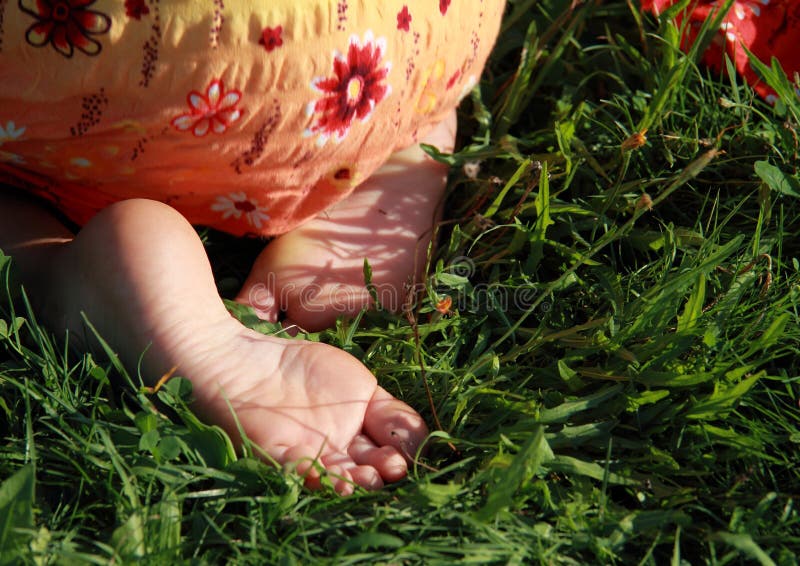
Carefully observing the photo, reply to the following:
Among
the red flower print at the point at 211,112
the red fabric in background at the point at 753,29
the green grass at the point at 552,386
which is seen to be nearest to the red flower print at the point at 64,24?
the red flower print at the point at 211,112

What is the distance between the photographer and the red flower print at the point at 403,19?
117 cm

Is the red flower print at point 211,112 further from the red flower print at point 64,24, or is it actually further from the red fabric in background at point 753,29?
the red fabric in background at point 753,29

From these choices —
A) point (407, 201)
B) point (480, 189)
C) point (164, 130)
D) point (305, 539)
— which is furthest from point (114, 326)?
point (480, 189)

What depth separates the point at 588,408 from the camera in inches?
46.6

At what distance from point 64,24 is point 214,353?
1.46ft

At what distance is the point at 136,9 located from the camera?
1001 mm

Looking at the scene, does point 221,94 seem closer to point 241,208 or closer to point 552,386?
point 241,208

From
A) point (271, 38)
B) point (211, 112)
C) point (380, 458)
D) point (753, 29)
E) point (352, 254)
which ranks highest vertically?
point (753, 29)

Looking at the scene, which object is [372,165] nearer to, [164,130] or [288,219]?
[288,219]

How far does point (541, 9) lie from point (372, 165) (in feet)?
1.88

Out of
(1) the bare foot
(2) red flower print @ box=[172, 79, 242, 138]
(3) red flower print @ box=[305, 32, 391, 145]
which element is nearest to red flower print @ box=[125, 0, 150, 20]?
(2) red flower print @ box=[172, 79, 242, 138]

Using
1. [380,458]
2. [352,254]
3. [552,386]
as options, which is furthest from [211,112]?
[552,386]

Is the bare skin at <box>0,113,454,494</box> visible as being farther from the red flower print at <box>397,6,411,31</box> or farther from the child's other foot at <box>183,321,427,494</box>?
the red flower print at <box>397,6,411,31</box>

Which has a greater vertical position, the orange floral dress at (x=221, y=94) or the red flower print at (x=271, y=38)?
the red flower print at (x=271, y=38)
